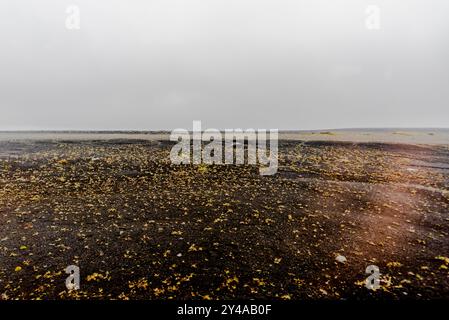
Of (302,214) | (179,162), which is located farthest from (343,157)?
(302,214)

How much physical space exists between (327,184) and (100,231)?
13658 millimetres

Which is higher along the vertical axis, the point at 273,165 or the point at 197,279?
the point at 273,165

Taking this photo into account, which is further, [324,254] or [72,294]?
[324,254]

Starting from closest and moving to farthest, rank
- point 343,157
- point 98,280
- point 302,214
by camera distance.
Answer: point 98,280, point 302,214, point 343,157

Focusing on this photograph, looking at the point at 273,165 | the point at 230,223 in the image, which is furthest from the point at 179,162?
the point at 230,223

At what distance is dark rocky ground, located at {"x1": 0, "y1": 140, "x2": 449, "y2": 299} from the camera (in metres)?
7.44

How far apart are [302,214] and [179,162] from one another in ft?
49.2

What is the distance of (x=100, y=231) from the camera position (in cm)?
1070

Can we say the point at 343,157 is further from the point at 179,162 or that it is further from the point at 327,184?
the point at 179,162

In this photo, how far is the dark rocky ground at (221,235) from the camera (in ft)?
24.4

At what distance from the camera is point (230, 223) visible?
11625 millimetres

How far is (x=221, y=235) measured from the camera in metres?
10.5
